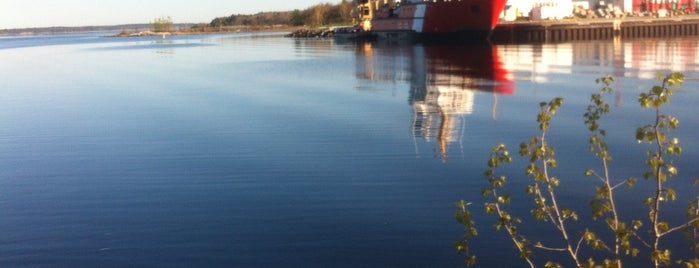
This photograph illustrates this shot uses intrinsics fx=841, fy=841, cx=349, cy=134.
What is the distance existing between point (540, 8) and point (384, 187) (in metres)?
57.6

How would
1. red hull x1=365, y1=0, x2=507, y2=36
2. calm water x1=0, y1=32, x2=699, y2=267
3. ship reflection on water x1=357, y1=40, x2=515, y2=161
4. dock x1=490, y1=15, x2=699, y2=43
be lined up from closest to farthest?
1. calm water x1=0, y1=32, x2=699, y2=267
2. ship reflection on water x1=357, y1=40, x2=515, y2=161
3. red hull x1=365, y1=0, x2=507, y2=36
4. dock x1=490, y1=15, x2=699, y2=43

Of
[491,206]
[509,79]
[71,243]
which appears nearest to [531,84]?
[509,79]

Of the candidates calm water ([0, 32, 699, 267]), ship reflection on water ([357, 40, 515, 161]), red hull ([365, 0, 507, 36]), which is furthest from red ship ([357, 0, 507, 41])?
calm water ([0, 32, 699, 267])

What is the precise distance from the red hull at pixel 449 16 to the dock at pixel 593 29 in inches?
104

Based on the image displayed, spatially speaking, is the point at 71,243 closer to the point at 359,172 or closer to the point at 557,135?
the point at 359,172

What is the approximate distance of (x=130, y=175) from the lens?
1077cm

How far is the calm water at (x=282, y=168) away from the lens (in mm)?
7504

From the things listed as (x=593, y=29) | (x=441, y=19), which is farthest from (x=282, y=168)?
(x=593, y=29)

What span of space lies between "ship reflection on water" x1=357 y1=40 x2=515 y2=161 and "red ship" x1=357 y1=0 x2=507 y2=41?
16.4m

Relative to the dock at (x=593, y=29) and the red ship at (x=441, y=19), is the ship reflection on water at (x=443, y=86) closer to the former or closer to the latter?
the red ship at (x=441, y=19)

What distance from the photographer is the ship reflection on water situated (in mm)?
13727

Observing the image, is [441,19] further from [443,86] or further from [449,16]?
[443,86]

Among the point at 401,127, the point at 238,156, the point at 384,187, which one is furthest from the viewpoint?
the point at 401,127

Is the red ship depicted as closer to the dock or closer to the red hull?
the red hull
